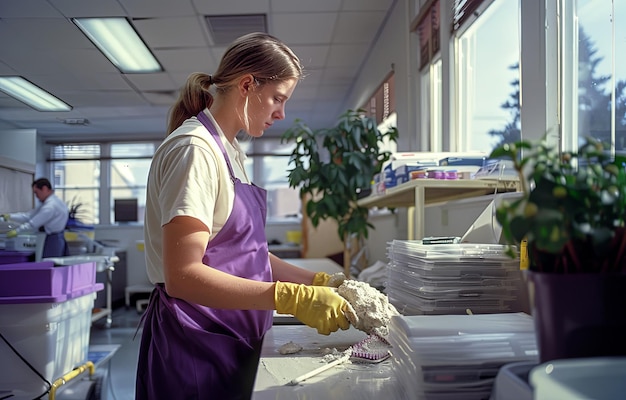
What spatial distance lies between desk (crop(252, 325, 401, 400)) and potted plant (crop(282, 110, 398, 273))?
6.99 ft

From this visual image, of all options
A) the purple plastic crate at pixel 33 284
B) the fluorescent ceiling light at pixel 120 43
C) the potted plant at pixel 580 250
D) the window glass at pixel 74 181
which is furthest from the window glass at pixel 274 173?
the potted plant at pixel 580 250

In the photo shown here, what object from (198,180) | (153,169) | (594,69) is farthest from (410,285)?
(594,69)

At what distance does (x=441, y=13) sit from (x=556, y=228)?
2.47 meters

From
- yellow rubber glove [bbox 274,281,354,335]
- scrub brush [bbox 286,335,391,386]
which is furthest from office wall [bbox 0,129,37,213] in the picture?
scrub brush [bbox 286,335,391,386]

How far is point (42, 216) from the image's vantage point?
7.14ft

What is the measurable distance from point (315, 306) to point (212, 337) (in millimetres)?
252

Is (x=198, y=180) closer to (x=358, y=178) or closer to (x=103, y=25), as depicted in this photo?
(x=358, y=178)

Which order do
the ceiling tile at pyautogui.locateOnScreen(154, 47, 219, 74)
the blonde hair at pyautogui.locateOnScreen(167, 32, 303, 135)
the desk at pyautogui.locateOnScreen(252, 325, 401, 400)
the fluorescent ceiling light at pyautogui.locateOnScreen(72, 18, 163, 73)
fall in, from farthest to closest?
1. the ceiling tile at pyautogui.locateOnScreen(154, 47, 219, 74)
2. the fluorescent ceiling light at pyautogui.locateOnScreen(72, 18, 163, 73)
3. the blonde hair at pyautogui.locateOnScreen(167, 32, 303, 135)
4. the desk at pyautogui.locateOnScreen(252, 325, 401, 400)

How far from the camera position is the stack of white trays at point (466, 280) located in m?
1.10

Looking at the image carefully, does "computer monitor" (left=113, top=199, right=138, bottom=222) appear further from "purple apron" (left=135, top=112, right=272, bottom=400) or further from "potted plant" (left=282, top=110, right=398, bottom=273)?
"purple apron" (left=135, top=112, right=272, bottom=400)

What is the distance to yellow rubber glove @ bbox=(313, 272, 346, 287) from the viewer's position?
140cm

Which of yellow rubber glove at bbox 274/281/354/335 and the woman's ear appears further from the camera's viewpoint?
the woman's ear

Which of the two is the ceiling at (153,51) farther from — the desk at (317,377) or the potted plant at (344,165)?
the desk at (317,377)

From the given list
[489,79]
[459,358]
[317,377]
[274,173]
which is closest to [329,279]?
[317,377]
